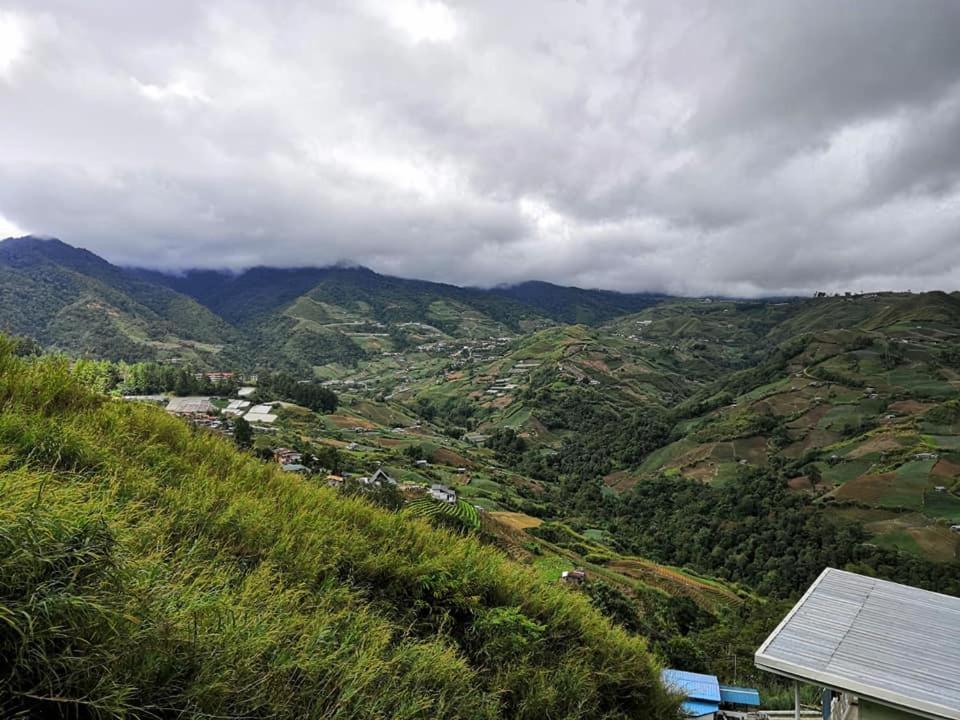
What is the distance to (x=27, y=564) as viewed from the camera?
239 cm

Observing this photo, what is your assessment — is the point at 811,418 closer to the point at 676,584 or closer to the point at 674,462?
the point at 674,462

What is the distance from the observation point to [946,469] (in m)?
71.3

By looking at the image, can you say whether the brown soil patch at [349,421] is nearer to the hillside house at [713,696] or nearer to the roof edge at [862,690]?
the hillside house at [713,696]

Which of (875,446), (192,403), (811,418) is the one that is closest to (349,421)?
(192,403)

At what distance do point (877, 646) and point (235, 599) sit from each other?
8.32 metres

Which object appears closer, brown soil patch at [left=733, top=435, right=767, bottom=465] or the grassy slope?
the grassy slope

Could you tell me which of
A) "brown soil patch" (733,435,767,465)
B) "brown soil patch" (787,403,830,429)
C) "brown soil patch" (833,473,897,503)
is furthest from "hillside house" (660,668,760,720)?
"brown soil patch" (787,403,830,429)

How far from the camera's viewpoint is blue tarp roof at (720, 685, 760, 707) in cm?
1753

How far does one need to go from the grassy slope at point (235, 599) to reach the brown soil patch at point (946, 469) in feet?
299

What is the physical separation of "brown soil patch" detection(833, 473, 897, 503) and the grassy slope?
83.5 meters

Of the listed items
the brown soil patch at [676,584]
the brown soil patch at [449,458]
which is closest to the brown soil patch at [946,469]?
the brown soil patch at [676,584]

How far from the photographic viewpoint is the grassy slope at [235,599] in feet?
7.83

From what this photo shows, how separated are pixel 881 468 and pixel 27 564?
97.4 metres

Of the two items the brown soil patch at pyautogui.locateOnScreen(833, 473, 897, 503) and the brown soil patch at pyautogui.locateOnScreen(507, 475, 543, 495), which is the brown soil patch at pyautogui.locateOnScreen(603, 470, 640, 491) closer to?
the brown soil patch at pyautogui.locateOnScreen(507, 475, 543, 495)
